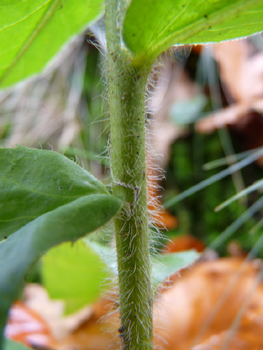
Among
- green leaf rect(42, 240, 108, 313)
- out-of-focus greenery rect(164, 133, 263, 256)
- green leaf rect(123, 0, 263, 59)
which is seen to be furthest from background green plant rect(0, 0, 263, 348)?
out-of-focus greenery rect(164, 133, 263, 256)

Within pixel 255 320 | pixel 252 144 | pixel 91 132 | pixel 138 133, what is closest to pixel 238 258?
pixel 255 320

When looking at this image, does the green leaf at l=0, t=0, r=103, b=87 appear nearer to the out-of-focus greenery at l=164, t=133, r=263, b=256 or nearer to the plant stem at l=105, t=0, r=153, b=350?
the plant stem at l=105, t=0, r=153, b=350

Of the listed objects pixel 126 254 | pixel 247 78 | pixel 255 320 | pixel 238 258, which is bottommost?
pixel 255 320

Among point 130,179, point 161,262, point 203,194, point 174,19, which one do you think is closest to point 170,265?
point 161,262

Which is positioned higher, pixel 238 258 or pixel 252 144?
pixel 252 144

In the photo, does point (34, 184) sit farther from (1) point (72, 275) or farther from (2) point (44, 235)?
(1) point (72, 275)

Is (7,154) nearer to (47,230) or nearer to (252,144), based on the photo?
(47,230)

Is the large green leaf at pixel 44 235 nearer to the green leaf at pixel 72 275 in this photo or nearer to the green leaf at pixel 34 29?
the green leaf at pixel 34 29

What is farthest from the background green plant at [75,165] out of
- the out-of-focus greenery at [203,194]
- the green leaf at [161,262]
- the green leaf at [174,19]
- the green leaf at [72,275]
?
the out-of-focus greenery at [203,194]
